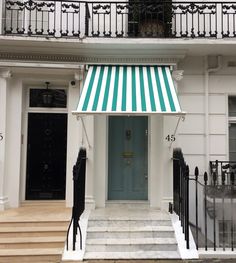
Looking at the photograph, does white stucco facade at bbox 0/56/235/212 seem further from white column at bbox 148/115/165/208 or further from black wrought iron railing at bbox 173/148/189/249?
black wrought iron railing at bbox 173/148/189/249

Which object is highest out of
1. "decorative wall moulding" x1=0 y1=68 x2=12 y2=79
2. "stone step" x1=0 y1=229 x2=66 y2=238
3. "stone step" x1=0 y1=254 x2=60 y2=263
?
"decorative wall moulding" x1=0 y1=68 x2=12 y2=79

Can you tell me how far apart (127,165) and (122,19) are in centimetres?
360

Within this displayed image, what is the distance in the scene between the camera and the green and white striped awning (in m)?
5.97

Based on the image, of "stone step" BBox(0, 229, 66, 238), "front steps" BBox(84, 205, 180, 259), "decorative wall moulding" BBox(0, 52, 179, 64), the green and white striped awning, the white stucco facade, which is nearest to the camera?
"front steps" BBox(84, 205, 180, 259)

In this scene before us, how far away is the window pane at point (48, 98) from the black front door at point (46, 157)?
25 cm

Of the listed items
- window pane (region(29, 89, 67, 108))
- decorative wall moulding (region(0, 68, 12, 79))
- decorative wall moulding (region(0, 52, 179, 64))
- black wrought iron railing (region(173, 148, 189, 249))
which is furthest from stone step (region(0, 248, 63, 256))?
decorative wall moulding (region(0, 52, 179, 64))

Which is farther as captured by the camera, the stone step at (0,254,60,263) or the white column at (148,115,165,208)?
the white column at (148,115,165,208)

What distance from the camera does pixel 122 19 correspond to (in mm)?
7949

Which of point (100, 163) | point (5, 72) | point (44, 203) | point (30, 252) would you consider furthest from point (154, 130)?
point (30, 252)

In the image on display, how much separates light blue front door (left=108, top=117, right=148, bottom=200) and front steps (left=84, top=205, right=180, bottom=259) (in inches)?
50.6

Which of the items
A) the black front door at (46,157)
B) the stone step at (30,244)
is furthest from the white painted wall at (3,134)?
the stone step at (30,244)

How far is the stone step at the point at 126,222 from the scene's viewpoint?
6410 mm

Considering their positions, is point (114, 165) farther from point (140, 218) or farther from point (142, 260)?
point (142, 260)

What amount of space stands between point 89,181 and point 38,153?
162 cm
